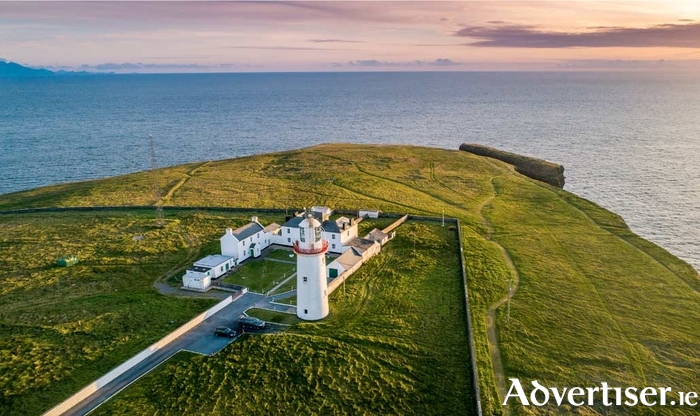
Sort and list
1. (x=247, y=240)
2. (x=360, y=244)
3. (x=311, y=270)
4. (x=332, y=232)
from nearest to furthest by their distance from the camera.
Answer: (x=311, y=270) → (x=247, y=240) → (x=360, y=244) → (x=332, y=232)

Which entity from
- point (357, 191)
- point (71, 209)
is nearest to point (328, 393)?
point (357, 191)

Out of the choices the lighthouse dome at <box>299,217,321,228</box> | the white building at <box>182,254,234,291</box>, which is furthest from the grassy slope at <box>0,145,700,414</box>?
the white building at <box>182,254,234,291</box>

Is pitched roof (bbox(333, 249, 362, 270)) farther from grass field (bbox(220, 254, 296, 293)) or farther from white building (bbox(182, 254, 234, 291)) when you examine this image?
white building (bbox(182, 254, 234, 291))

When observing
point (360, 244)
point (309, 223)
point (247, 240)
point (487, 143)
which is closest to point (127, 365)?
point (309, 223)

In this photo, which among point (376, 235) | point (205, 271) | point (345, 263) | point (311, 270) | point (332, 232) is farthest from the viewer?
point (376, 235)

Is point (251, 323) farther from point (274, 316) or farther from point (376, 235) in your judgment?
point (376, 235)

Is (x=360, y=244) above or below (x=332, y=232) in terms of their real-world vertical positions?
below
